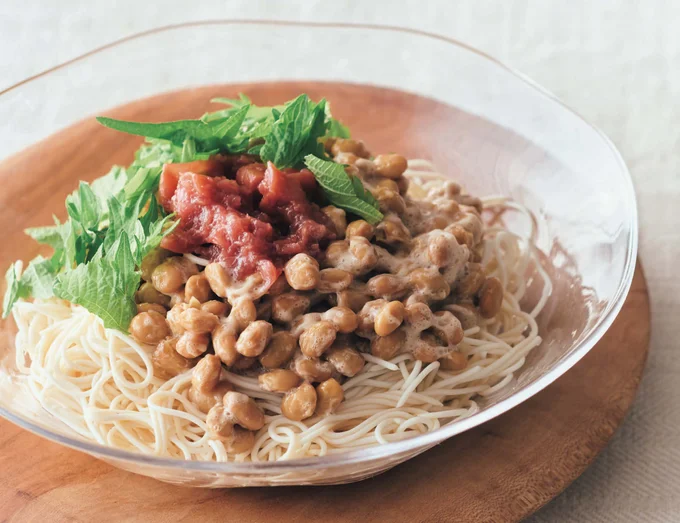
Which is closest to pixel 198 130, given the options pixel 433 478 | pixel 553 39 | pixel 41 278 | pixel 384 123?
pixel 41 278

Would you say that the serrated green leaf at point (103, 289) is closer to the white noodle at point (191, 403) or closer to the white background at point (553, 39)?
the white noodle at point (191, 403)

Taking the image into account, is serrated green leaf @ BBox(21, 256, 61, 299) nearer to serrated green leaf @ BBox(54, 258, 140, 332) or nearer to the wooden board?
serrated green leaf @ BBox(54, 258, 140, 332)

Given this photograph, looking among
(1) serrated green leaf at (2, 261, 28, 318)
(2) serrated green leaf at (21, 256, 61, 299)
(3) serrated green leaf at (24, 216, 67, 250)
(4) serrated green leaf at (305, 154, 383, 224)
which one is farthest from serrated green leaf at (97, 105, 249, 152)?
(1) serrated green leaf at (2, 261, 28, 318)

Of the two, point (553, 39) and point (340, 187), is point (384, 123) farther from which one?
point (553, 39)

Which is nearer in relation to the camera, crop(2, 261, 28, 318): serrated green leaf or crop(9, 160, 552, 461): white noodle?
crop(9, 160, 552, 461): white noodle

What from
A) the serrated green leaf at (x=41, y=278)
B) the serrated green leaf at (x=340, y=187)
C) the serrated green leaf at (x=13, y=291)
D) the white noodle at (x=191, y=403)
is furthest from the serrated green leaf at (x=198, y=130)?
the serrated green leaf at (x=13, y=291)

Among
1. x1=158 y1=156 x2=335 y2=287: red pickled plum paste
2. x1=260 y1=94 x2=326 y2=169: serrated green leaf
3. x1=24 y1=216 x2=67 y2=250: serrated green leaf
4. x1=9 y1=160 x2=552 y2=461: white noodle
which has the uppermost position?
x1=260 y1=94 x2=326 y2=169: serrated green leaf
